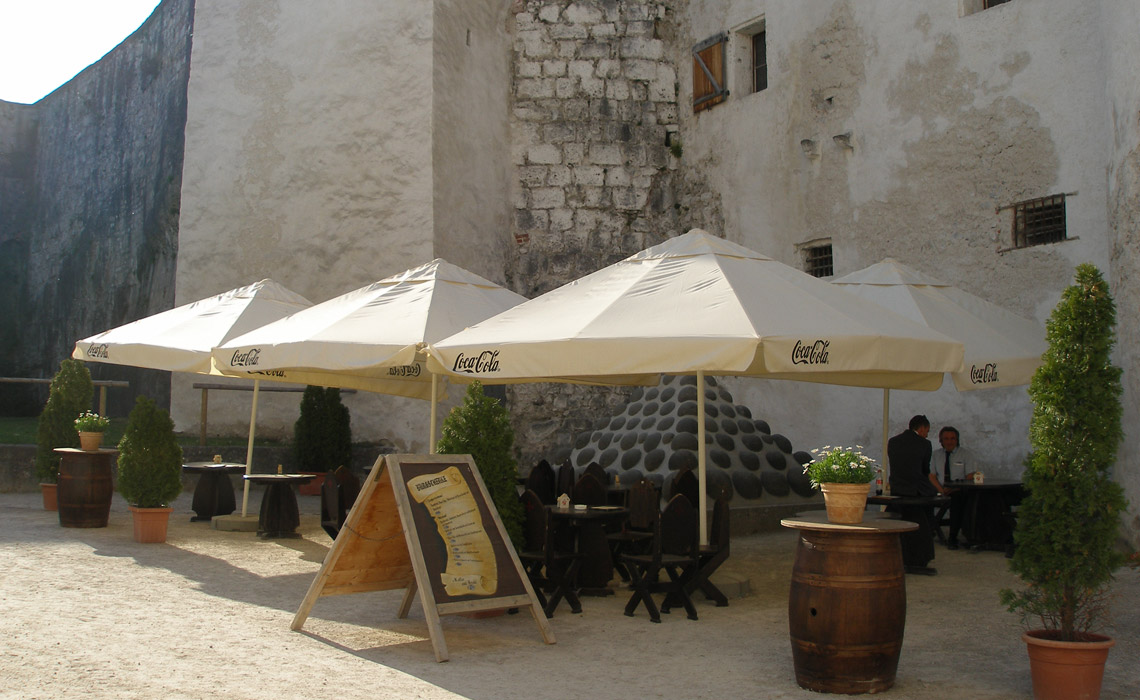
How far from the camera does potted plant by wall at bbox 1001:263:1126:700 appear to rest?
4.33 meters

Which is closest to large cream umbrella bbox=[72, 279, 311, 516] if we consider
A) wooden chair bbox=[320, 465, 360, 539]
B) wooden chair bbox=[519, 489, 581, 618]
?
wooden chair bbox=[320, 465, 360, 539]

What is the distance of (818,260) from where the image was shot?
42.4ft

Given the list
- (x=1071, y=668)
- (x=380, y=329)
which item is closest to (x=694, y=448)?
(x=380, y=329)

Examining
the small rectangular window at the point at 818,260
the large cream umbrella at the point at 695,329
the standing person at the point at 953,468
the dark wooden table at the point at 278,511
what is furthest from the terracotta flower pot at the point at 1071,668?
the small rectangular window at the point at 818,260

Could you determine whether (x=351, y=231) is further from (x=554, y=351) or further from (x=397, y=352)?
(x=554, y=351)

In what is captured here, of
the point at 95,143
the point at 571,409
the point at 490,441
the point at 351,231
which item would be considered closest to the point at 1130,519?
the point at 490,441

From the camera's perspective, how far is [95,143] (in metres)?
21.7

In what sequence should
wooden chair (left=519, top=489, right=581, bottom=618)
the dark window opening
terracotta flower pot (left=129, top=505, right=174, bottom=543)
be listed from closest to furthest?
wooden chair (left=519, top=489, right=581, bottom=618) < terracotta flower pot (left=129, top=505, right=174, bottom=543) < the dark window opening

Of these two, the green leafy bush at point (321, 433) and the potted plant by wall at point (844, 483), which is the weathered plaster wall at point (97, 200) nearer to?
the green leafy bush at point (321, 433)

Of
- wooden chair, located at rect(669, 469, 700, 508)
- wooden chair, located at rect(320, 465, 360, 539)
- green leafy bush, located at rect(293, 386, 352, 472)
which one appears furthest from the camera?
green leafy bush, located at rect(293, 386, 352, 472)

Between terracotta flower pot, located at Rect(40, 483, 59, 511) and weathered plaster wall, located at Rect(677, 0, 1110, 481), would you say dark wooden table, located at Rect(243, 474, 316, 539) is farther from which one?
weathered plaster wall, located at Rect(677, 0, 1110, 481)

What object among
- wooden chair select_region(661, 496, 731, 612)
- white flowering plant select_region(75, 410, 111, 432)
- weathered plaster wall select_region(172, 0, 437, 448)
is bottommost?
wooden chair select_region(661, 496, 731, 612)

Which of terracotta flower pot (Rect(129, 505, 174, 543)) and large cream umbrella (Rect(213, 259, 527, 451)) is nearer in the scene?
large cream umbrella (Rect(213, 259, 527, 451))

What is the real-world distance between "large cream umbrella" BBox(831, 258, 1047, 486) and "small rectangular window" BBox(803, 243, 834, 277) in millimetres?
3817
